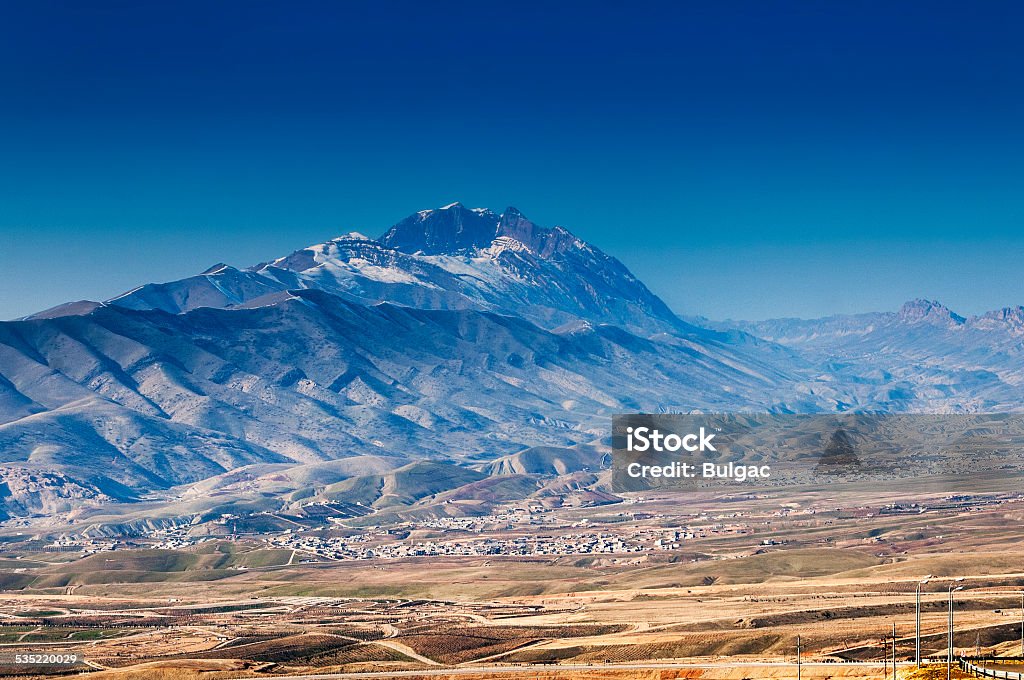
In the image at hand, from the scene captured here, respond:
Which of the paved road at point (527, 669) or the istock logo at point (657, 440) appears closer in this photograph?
the istock logo at point (657, 440)

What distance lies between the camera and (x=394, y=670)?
138 meters

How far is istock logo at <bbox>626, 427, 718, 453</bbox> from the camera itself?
11362 centimetres

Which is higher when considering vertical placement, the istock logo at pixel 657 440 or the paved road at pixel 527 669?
the istock logo at pixel 657 440

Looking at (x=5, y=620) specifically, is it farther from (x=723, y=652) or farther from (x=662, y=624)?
(x=723, y=652)

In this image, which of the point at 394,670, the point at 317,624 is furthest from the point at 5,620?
the point at 394,670

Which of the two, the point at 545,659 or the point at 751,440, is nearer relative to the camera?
the point at 545,659

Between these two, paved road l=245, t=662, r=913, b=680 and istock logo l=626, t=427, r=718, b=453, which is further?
paved road l=245, t=662, r=913, b=680

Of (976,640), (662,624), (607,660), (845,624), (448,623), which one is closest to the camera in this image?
(976,640)

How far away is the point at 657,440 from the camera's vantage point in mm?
118438

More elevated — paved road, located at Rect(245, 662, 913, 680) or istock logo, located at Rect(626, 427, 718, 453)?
istock logo, located at Rect(626, 427, 718, 453)

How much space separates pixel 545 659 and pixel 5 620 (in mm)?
88826

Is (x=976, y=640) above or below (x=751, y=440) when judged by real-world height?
below

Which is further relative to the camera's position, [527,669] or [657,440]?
[527,669]

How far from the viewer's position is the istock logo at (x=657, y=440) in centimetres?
11362
